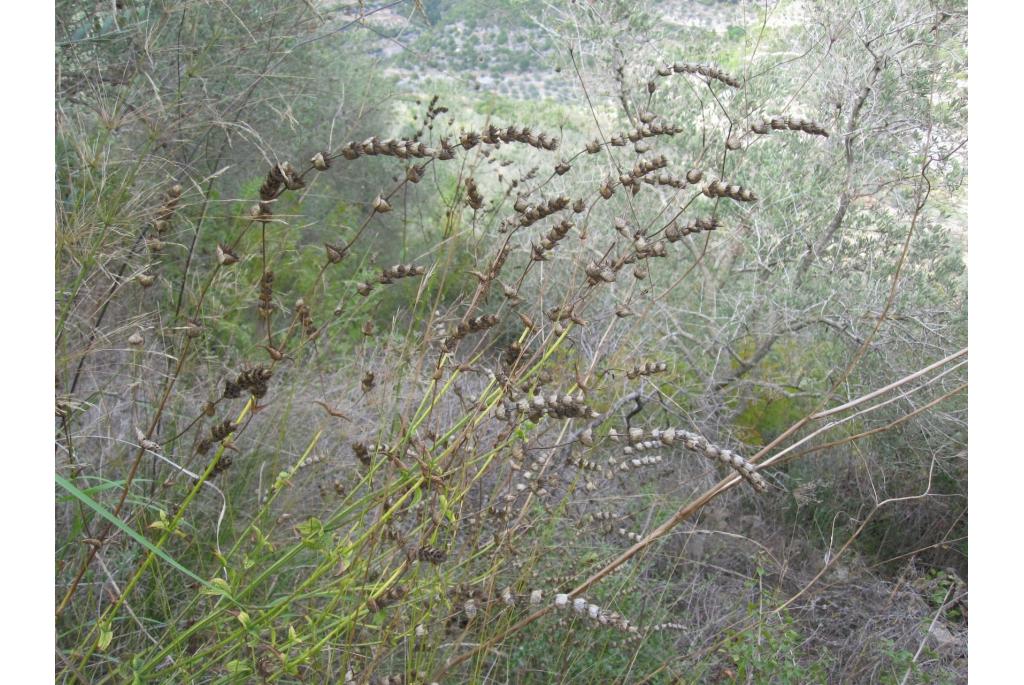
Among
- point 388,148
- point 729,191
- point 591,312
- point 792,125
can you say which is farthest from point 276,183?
point 591,312

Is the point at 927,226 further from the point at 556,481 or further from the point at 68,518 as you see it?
the point at 68,518

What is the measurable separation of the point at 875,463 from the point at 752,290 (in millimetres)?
1069

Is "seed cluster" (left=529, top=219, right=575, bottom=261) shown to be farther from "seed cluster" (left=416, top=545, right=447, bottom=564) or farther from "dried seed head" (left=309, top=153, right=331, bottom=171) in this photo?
"seed cluster" (left=416, top=545, right=447, bottom=564)

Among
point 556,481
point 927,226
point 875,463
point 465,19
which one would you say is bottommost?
point 875,463

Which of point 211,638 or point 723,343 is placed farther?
point 723,343

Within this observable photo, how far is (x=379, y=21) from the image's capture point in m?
3.57

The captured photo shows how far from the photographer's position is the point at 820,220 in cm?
461

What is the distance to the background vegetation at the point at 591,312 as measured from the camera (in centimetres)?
223

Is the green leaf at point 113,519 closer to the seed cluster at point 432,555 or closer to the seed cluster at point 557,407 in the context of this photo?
the seed cluster at point 432,555

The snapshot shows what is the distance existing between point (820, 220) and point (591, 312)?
1377 mm

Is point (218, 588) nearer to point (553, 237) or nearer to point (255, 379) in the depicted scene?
point (255, 379)

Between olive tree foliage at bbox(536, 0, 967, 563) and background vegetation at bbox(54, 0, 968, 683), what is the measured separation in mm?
24

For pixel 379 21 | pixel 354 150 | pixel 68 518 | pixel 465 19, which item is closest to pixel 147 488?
pixel 68 518

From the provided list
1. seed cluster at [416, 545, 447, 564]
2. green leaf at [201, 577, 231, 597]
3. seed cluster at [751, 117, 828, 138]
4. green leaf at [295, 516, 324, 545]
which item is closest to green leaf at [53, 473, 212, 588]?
green leaf at [201, 577, 231, 597]
